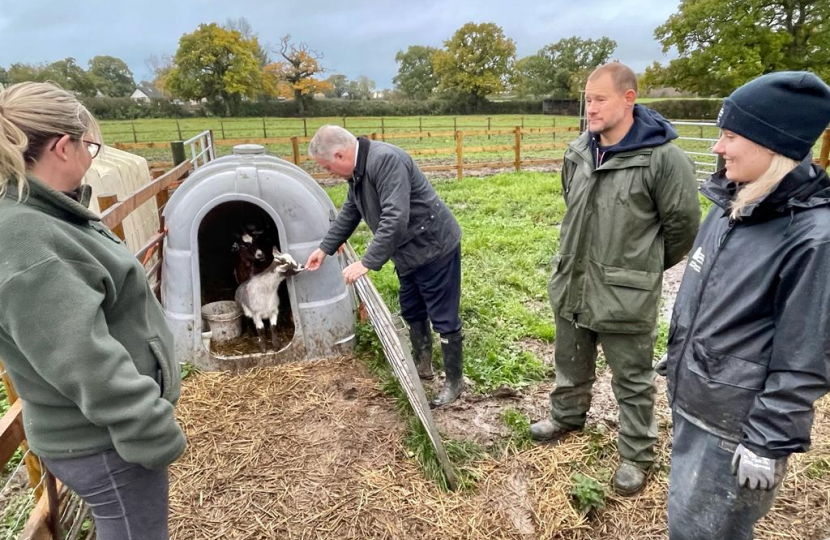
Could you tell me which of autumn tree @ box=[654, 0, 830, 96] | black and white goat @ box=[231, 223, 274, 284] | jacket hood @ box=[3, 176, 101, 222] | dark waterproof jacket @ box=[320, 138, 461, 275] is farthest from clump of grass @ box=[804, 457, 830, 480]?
autumn tree @ box=[654, 0, 830, 96]

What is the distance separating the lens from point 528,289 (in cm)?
554

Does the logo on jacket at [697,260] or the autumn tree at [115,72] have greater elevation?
the autumn tree at [115,72]

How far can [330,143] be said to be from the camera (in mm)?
3031

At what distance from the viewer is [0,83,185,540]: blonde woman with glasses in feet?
3.98

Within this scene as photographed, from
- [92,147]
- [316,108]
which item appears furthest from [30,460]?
[316,108]

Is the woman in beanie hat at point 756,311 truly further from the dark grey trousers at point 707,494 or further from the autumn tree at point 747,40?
the autumn tree at point 747,40

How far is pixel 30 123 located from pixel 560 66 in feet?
230

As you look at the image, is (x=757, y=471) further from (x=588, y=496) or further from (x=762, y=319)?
(x=588, y=496)

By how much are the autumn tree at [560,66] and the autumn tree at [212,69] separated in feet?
100

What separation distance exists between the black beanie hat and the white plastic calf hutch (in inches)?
118

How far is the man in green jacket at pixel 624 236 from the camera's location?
2396mm

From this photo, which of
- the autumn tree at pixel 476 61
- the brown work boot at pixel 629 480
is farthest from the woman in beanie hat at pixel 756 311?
the autumn tree at pixel 476 61

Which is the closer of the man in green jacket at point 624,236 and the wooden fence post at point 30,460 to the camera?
the wooden fence post at point 30,460

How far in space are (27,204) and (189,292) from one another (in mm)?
2738
